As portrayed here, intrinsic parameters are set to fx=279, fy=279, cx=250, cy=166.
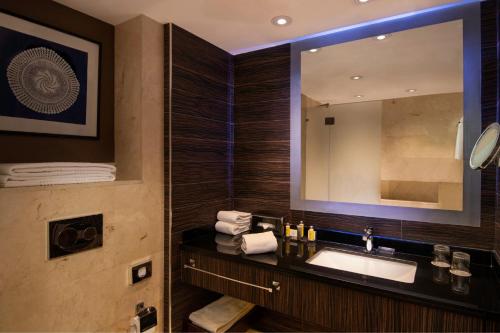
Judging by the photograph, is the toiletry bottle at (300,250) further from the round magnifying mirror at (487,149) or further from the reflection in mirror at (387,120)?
the round magnifying mirror at (487,149)

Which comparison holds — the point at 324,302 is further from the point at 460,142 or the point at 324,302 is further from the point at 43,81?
the point at 43,81

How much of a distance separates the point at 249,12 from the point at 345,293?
61.4 inches

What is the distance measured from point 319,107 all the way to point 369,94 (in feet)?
1.07

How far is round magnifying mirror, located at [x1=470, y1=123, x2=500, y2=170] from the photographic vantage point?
1159mm

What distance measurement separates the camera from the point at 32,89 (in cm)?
141

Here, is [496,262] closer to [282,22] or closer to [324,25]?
[324,25]

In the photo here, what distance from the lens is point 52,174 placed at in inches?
49.9

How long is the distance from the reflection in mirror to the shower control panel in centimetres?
131

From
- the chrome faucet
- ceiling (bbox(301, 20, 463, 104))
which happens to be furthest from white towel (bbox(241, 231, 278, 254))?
ceiling (bbox(301, 20, 463, 104))

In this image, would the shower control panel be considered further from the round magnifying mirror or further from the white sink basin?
the round magnifying mirror

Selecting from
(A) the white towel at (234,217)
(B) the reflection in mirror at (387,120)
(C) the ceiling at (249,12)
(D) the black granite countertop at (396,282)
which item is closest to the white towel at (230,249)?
(D) the black granite countertop at (396,282)

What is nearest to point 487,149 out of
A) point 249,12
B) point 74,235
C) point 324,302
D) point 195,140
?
point 324,302

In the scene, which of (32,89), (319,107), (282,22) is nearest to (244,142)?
(319,107)

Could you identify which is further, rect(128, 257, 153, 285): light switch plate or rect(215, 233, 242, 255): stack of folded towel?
rect(215, 233, 242, 255): stack of folded towel
